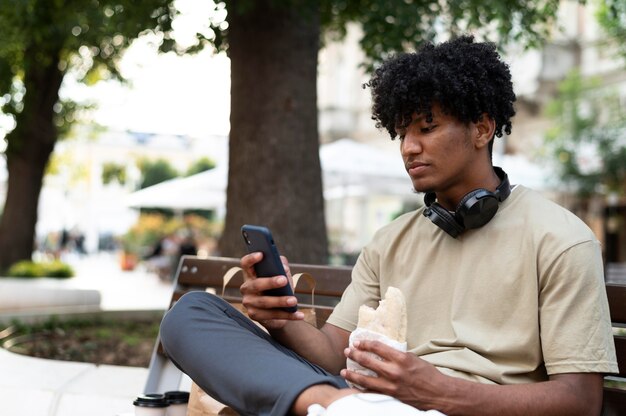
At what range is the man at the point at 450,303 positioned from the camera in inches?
88.4

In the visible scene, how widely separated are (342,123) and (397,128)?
105 ft

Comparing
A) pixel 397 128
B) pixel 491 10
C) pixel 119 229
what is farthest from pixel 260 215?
pixel 119 229

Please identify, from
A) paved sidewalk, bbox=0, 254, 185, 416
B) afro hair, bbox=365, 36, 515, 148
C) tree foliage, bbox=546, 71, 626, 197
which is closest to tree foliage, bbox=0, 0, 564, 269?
paved sidewalk, bbox=0, 254, 185, 416

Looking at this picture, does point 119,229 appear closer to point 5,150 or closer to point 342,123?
point 342,123

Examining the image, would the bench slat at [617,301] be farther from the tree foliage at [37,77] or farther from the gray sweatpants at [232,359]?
the tree foliage at [37,77]

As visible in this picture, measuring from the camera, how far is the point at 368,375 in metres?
2.29

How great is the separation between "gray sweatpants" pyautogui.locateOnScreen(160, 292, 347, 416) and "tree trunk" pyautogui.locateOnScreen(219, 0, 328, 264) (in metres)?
3.82

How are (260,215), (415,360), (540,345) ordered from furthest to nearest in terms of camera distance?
(260,215) → (540,345) → (415,360)

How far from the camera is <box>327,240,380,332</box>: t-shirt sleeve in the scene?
294 centimetres

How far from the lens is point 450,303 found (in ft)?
8.62

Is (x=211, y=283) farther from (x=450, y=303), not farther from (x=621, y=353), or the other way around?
(x=621, y=353)

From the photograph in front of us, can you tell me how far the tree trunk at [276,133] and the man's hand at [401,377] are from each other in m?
4.12

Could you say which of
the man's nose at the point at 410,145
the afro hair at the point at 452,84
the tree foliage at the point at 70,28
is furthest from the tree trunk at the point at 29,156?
the man's nose at the point at 410,145

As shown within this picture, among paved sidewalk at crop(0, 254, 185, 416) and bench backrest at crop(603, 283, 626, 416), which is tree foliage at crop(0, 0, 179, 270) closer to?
paved sidewalk at crop(0, 254, 185, 416)
